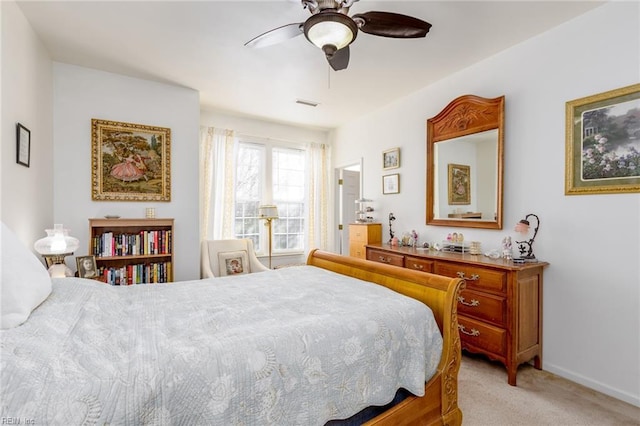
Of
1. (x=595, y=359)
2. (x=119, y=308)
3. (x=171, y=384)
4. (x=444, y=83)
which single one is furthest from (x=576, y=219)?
(x=119, y=308)

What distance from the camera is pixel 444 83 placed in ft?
11.5

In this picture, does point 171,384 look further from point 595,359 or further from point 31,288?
point 595,359

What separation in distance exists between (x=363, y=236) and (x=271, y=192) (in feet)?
6.02

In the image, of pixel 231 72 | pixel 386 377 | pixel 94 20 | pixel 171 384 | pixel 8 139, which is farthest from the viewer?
pixel 231 72

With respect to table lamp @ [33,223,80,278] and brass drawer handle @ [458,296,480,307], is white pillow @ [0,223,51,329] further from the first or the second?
brass drawer handle @ [458,296,480,307]

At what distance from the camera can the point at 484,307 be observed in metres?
2.55

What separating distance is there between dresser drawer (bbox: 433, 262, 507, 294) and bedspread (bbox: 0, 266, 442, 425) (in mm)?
1099

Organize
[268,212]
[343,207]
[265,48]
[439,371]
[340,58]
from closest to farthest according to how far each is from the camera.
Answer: [439,371]
[340,58]
[265,48]
[268,212]
[343,207]

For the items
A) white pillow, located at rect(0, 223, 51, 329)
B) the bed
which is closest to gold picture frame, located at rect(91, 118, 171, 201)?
the bed

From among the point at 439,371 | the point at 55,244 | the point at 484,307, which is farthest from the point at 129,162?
the point at 484,307

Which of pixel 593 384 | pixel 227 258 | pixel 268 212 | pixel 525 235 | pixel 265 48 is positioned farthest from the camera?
pixel 268 212

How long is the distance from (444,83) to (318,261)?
98.6 inches

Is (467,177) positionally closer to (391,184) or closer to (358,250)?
(391,184)

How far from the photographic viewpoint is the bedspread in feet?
2.98
